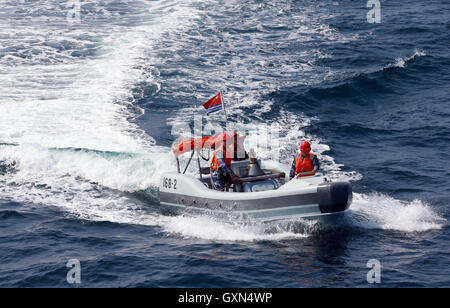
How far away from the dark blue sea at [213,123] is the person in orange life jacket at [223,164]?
2.80 ft

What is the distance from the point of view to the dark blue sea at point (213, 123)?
11.5 metres

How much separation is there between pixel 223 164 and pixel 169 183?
1492 millimetres

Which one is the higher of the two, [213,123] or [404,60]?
[404,60]

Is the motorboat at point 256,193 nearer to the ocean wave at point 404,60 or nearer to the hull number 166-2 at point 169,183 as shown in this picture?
the hull number 166-2 at point 169,183

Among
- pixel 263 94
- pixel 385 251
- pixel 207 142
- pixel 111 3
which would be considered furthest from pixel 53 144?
pixel 111 3

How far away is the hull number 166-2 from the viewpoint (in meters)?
14.2

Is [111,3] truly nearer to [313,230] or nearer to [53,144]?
[53,144]

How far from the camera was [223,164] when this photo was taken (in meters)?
13.6

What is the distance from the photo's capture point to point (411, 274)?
1070 centimetres
